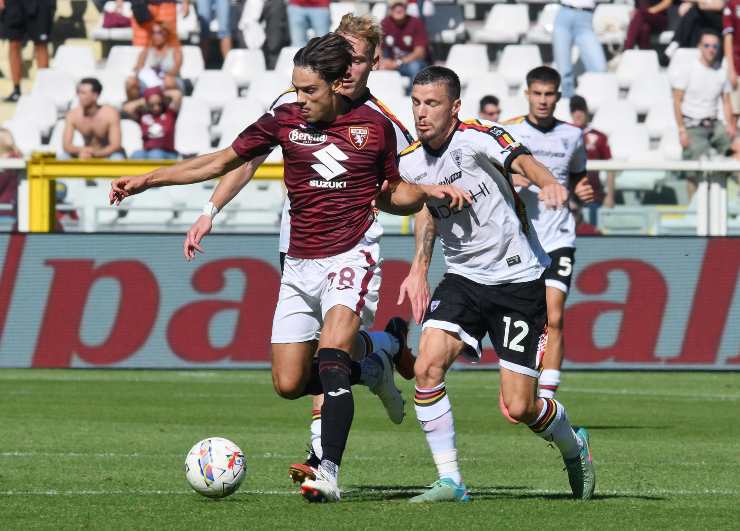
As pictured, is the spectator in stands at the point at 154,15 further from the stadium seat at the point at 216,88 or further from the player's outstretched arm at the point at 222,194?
the player's outstretched arm at the point at 222,194

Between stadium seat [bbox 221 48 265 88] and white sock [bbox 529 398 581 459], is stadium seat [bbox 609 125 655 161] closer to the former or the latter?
stadium seat [bbox 221 48 265 88]

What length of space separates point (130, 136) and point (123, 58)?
7.77 ft

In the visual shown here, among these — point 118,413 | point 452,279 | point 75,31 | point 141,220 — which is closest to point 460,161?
point 452,279

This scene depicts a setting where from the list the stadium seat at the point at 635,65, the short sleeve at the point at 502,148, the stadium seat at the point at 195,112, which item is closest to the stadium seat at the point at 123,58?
the stadium seat at the point at 195,112

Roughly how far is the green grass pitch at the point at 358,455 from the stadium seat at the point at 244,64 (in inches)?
256

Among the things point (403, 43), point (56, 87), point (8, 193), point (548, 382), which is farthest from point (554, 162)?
point (56, 87)

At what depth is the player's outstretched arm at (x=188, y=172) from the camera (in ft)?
24.6

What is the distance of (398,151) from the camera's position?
8.61 meters

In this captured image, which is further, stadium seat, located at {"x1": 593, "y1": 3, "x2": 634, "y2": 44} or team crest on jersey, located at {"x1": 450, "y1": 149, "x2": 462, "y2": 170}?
stadium seat, located at {"x1": 593, "y1": 3, "x2": 634, "y2": 44}

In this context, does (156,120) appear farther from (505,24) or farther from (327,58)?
(327,58)

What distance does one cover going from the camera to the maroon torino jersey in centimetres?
771

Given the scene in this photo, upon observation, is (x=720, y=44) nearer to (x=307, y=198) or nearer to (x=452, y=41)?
(x=452, y=41)

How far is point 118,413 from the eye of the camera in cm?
1224

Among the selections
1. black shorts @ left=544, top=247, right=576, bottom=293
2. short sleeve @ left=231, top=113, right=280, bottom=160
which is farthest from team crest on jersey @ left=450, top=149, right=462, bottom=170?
black shorts @ left=544, top=247, right=576, bottom=293
